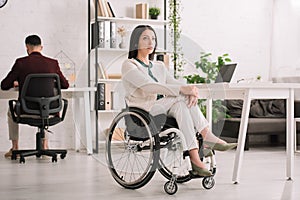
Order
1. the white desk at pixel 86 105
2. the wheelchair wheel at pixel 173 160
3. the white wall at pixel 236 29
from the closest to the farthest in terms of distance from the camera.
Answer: the wheelchair wheel at pixel 173 160, the white desk at pixel 86 105, the white wall at pixel 236 29

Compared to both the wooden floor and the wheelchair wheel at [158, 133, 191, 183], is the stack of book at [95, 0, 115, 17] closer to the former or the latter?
the wooden floor

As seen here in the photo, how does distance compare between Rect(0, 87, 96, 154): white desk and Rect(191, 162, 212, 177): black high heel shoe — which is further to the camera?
Rect(0, 87, 96, 154): white desk

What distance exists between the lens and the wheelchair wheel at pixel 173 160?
353 cm

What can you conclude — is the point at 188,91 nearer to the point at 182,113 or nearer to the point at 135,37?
the point at 182,113

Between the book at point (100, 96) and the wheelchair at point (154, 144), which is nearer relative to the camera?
the wheelchair at point (154, 144)

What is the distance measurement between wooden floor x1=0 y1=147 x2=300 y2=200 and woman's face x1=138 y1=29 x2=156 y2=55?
834 millimetres

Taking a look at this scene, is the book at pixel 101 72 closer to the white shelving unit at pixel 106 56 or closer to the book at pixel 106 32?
the white shelving unit at pixel 106 56

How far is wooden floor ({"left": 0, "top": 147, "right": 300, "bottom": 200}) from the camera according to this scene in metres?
3.42

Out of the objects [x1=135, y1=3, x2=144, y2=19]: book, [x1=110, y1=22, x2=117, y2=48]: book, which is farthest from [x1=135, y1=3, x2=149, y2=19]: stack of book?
[x1=110, y1=22, x2=117, y2=48]: book

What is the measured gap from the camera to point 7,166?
487 cm

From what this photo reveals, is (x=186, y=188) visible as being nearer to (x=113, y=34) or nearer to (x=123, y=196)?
(x=123, y=196)

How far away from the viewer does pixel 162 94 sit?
3564 mm

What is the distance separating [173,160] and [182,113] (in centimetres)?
40

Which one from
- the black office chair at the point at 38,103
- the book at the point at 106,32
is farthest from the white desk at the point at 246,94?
the book at the point at 106,32
